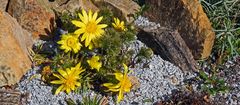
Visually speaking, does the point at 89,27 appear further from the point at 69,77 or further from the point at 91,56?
the point at 69,77

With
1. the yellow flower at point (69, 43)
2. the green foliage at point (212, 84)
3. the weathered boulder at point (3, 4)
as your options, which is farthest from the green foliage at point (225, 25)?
the weathered boulder at point (3, 4)

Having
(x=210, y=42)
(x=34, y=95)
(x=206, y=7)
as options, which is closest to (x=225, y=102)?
(x=210, y=42)

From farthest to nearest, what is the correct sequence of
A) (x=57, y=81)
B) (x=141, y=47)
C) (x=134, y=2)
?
(x=134, y=2) → (x=141, y=47) → (x=57, y=81)

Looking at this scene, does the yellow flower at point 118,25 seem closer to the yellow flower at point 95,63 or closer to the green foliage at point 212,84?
the yellow flower at point 95,63

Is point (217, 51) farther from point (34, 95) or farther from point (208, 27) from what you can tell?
point (34, 95)

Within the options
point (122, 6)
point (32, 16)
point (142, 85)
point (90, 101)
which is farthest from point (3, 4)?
point (142, 85)
